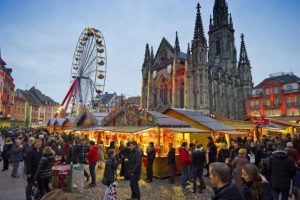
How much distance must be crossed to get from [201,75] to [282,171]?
3186 cm

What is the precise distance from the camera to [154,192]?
8.57 m

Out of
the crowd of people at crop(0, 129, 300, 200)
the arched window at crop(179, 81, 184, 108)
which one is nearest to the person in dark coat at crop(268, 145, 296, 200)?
the crowd of people at crop(0, 129, 300, 200)

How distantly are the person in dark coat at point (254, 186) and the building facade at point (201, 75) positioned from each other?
3179 centimetres

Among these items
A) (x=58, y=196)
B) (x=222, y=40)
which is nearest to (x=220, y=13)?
(x=222, y=40)

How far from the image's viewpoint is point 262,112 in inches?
1670

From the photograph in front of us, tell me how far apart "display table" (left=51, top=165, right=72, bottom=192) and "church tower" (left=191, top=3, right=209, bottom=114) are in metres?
28.6

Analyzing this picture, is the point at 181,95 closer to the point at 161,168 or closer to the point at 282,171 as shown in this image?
the point at 161,168

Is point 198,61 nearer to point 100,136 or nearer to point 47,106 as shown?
point 100,136

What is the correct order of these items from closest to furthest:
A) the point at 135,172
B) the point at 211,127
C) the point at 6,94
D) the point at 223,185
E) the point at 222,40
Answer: the point at 223,185
the point at 135,172
the point at 211,127
the point at 6,94
the point at 222,40

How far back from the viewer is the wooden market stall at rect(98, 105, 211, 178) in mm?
12023

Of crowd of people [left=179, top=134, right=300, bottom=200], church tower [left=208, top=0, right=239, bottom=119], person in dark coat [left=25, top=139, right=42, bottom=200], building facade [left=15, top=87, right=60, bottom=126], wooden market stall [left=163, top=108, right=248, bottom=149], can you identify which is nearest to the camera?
crowd of people [left=179, top=134, right=300, bottom=200]

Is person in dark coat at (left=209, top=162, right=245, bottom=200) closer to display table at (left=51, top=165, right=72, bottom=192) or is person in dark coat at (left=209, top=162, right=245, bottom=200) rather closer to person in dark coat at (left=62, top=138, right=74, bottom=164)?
display table at (left=51, top=165, right=72, bottom=192)

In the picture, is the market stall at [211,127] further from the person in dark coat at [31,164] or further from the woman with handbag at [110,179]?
the person in dark coat at [31,164]

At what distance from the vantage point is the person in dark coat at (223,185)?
8.05ft
